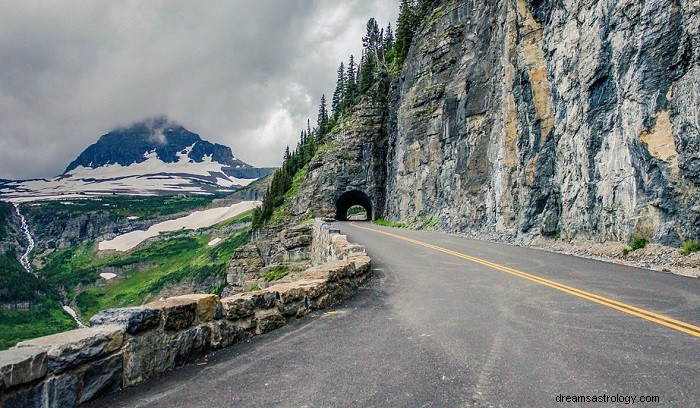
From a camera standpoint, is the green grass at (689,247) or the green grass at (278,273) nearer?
the green grass at (689,247)

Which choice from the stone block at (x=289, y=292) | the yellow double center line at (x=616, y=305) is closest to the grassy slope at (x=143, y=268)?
the yellow double center line at (x=616, y=305)

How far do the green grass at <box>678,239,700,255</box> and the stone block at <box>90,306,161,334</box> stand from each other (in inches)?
521

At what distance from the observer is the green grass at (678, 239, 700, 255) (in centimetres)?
1108

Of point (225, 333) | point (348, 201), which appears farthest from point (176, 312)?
point (348, 201)

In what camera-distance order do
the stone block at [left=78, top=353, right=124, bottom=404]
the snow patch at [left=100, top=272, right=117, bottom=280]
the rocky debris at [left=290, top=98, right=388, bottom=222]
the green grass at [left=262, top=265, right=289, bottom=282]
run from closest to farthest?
the stone block at [left=78, top=353, right=124, bottom=404]
the green grass at [left=262, top=265, right=289, bottom=282]
the rocky debris at [left=290, top=98, right=388, bottom=222]
the snow patch at [left=100, top=272, right=117, bottom=280]

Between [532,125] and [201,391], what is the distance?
22267 millimetres

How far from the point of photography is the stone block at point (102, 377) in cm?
384

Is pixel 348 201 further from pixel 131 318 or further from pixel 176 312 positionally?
pixel 131 318

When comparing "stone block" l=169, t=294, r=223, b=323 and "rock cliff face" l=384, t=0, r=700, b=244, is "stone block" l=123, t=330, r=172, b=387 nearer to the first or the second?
"stone block" l=169, t=294, r=223, b=323

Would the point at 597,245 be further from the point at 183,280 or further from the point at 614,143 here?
the point at 183,280

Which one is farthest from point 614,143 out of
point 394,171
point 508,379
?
point 394,171

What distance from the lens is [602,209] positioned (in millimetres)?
15391

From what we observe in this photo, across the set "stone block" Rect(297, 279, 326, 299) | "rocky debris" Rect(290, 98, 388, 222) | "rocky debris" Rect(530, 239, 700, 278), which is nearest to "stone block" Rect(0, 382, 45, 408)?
"stone block" Rect(297, 279, 326, 299)

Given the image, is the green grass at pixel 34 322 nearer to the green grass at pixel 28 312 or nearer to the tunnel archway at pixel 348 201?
the green grass at pixel 28 312
